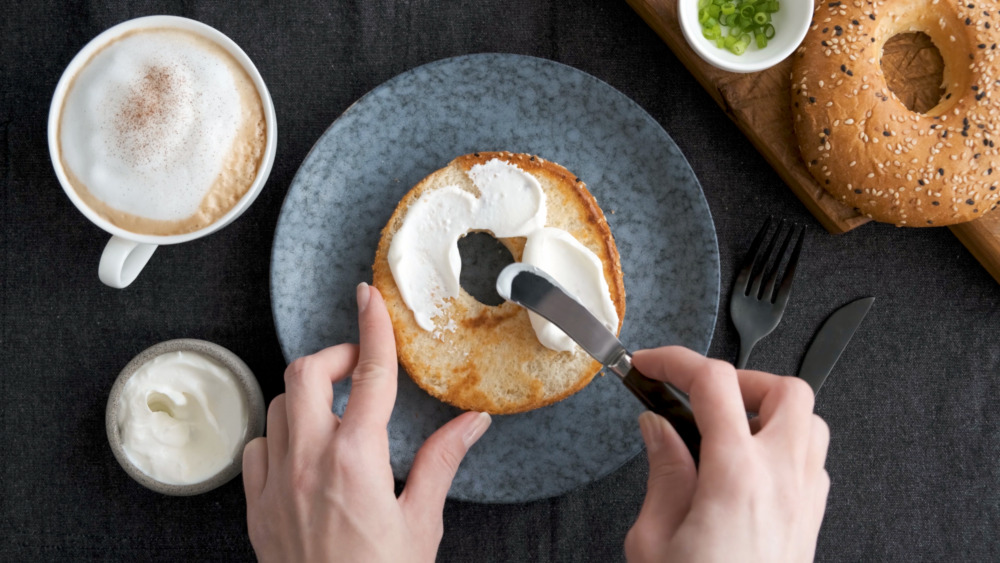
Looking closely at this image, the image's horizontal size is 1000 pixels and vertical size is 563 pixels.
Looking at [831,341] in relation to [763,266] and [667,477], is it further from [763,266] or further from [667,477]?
[667,477]

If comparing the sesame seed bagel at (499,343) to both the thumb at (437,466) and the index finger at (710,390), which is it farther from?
the index finger at (710,390)

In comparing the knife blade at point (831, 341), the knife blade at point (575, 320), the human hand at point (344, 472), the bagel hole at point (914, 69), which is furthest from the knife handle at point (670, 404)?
the bagel hole at point (914, 69)

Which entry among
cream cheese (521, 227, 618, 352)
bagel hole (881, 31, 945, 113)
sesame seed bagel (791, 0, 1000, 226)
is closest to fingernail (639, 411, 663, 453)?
cream cheese (521, 227, 618, 352)

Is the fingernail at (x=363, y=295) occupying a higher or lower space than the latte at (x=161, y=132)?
lower

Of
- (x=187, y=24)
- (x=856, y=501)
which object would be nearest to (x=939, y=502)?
(x=856, y=501)

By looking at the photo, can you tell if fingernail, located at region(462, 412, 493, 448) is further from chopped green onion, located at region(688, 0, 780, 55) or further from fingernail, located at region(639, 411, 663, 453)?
chopped green onion, located at region(688, 0, 780, 55)

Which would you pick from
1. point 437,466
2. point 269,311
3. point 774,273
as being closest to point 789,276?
point 774,273
